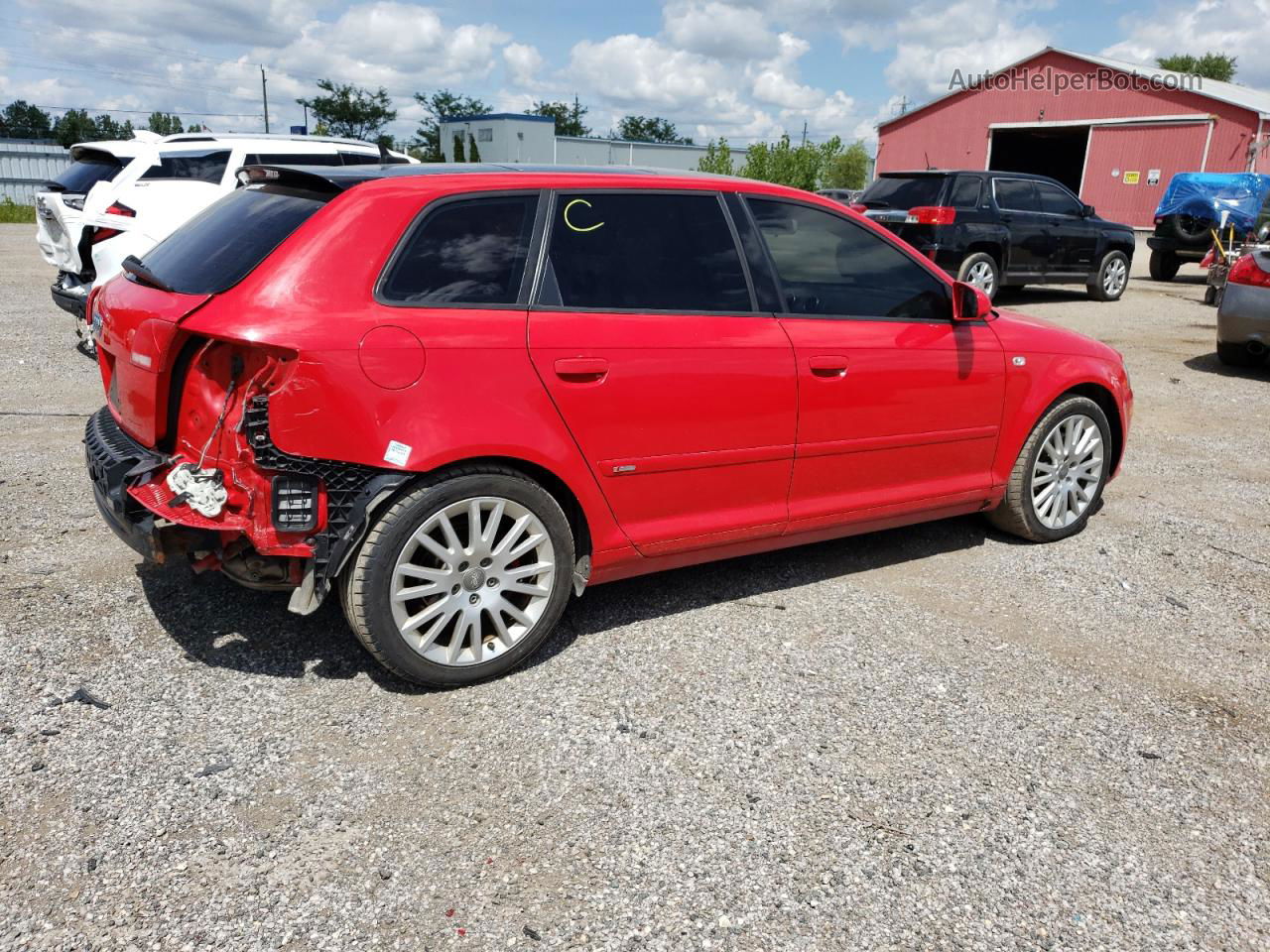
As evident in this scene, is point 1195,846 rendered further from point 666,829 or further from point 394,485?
point 394,485

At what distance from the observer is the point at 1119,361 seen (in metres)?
5.26

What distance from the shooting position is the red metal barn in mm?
32562

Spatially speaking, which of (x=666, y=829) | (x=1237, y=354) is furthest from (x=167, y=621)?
(x=1237, y=354)

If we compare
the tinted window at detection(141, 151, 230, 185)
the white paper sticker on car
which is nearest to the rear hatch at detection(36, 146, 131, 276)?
the tinted window at detection(141, 151, 230, 185)

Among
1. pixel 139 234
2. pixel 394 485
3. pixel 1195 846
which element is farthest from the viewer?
pixel 139 234

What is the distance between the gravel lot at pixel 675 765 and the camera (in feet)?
8.20

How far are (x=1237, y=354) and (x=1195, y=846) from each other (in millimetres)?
8864

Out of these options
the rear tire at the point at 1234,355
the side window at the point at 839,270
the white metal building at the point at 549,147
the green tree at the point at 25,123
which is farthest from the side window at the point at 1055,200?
the green tree at the point at 25,123

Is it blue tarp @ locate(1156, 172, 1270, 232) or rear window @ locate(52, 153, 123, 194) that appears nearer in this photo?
rear window @ locate(52, 153, 123, 194)

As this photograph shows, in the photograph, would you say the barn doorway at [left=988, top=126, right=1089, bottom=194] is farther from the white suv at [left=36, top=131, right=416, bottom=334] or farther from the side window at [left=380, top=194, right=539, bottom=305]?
the side window at [left=380, top=194, right=539, bottom=305]

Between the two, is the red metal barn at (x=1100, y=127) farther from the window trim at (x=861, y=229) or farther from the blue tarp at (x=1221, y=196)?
the window trim at (x=861, y=229)

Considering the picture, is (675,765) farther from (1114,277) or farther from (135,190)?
(1114,277)

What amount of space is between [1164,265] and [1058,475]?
1705 centimetres

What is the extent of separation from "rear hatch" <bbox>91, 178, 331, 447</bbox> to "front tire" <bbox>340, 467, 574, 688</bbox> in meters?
0.89
